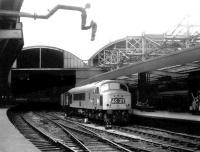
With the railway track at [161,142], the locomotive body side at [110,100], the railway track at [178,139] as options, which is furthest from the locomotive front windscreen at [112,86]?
the railway track at [161,142]

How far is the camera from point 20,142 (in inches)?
420

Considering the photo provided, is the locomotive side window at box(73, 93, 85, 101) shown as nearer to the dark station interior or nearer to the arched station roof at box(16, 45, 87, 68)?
the dark station interior

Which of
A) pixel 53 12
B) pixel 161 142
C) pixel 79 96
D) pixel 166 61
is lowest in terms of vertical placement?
pixel 161 142

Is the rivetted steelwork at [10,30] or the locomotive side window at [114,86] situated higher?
the rivetted steelwork at [10,30]

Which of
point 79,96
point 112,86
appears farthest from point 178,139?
point 79,96

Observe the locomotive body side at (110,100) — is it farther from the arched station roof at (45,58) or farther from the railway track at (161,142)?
the arched station roof at (45,58)

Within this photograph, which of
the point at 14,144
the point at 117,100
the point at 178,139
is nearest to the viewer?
the point at 14,144

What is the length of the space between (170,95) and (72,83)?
31.1 m

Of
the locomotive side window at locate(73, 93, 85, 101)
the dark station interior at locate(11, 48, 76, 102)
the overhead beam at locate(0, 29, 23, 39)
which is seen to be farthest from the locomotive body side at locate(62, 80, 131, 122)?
the dark station interior at locate(11, 48, 76, 102)

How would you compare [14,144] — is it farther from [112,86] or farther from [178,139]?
[112,86]

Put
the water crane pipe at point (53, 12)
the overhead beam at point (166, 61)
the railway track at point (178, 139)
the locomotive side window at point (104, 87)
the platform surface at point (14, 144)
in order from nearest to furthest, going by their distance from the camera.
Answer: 1. the platform surface at point (14, 144)
2. the water crane pipe at point (53, 12)
3. the railway track at point (178, 139)
4. the overhead beam at point (166, 61)
5. the locomotive side window at point (104, 87)

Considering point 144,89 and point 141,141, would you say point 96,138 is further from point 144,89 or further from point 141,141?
point 144,89

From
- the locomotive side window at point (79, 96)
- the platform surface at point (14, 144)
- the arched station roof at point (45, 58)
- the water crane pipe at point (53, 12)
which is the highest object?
the arched station roof at point (45, 58)

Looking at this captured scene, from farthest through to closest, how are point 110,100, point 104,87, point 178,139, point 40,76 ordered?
point 40,76, point 104,87, point 110,100, point 178,139
